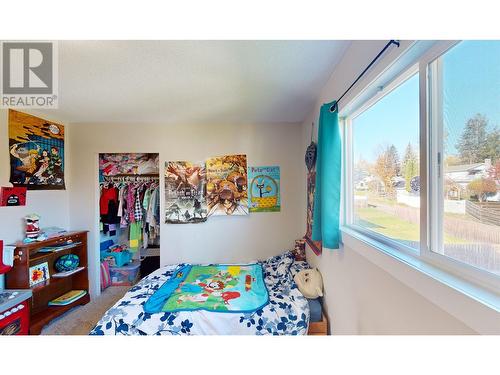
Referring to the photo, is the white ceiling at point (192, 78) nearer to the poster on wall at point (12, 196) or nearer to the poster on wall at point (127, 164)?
the poster on wall at point (127, 164)

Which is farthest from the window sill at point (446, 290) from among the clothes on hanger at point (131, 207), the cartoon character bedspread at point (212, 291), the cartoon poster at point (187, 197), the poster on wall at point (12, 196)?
the poster on wall at point (12, 196)

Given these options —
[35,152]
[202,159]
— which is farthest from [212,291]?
[35,152]

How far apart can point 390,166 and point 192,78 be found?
1520mm

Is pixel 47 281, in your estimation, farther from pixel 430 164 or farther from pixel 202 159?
pixel 430 164

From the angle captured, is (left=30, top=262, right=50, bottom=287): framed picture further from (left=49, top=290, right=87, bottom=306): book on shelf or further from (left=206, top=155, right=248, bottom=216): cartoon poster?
(left=206, top=155, right=248, bottom=216): cartoon poster

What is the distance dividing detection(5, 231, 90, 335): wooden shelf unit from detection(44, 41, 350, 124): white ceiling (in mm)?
1494

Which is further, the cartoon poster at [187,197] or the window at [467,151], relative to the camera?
the cartoon poster at [187,197]

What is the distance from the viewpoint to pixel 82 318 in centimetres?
210

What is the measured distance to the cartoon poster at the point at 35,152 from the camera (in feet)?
6.31

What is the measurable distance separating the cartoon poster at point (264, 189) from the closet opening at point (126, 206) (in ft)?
4.81
